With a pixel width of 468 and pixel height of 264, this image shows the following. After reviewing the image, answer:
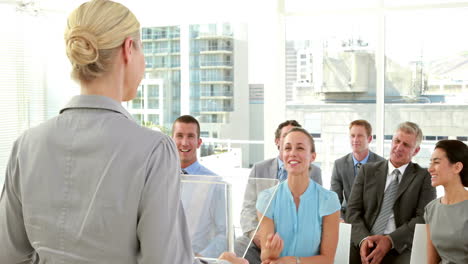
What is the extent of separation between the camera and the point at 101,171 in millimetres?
1089

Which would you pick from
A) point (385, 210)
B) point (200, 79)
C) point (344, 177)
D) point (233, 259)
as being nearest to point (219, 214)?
point (233, 259)

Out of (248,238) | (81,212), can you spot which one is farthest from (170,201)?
(248,238)

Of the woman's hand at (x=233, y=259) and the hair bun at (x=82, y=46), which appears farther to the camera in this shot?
the woman's hand at (x=233, y=259)

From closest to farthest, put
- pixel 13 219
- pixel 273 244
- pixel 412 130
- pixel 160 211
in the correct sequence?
1. pixel 160 211
2. pixel 13 219
3. pixel 273 244
4. pixel 412 130

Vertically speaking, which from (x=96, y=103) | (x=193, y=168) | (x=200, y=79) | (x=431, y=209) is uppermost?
(x=200, y=79)

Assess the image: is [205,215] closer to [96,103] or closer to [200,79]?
[96,103]

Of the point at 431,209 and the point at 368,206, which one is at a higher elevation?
the point at 431,209

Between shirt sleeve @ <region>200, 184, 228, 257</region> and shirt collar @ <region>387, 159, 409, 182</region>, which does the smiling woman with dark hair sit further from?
shirt sleeve @ <region>200, 184, 228, 257</region>

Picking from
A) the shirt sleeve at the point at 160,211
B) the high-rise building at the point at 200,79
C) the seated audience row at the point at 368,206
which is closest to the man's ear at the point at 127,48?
A: the shirt sleeve at the point at 160,211

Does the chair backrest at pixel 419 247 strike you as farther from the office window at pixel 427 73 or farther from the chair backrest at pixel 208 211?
the office window at pixel 427 73

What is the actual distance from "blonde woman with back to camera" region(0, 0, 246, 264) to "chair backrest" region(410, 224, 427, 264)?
292 centimetres

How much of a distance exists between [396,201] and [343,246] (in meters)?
0.78

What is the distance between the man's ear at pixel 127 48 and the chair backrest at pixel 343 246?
9.45 ft

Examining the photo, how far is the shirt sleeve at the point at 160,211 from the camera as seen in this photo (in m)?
1.06
